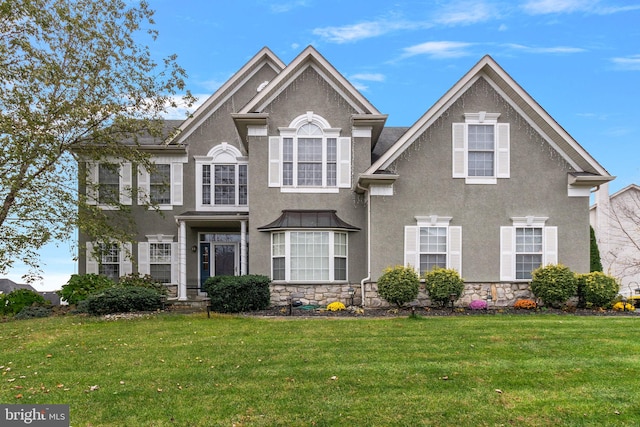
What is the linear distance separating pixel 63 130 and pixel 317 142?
27.0 ft

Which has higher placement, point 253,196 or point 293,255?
point 253,196

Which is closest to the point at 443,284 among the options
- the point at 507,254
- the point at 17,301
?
the point at 507,254

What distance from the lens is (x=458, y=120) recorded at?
51.5 feet

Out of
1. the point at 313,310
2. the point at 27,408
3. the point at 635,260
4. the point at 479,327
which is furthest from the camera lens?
the point at 635,260

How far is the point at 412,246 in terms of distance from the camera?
15492 millimetres

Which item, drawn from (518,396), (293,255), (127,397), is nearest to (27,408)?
(127,397)

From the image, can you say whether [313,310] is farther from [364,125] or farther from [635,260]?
[635,260]

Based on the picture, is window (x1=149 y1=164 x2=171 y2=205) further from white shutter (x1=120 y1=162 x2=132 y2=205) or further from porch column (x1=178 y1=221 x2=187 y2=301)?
porch column (x1=178 y1=221 x2=187 y2=301)

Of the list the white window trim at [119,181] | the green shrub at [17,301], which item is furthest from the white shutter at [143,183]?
the green shrub at [17,301]

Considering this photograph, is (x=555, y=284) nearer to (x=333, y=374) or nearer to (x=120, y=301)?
(x=333, y=374)

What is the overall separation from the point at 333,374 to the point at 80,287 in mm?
12723

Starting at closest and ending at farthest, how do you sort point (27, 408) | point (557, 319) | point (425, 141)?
point (27, 408) → point (557, 319) → point (425, 141)

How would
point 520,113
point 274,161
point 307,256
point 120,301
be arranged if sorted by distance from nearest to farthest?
point 120,301
point 520,113
point 307,256
point 274,161

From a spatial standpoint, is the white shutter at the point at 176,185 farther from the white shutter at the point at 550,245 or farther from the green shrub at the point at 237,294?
the white shutter at the point at 550,245
